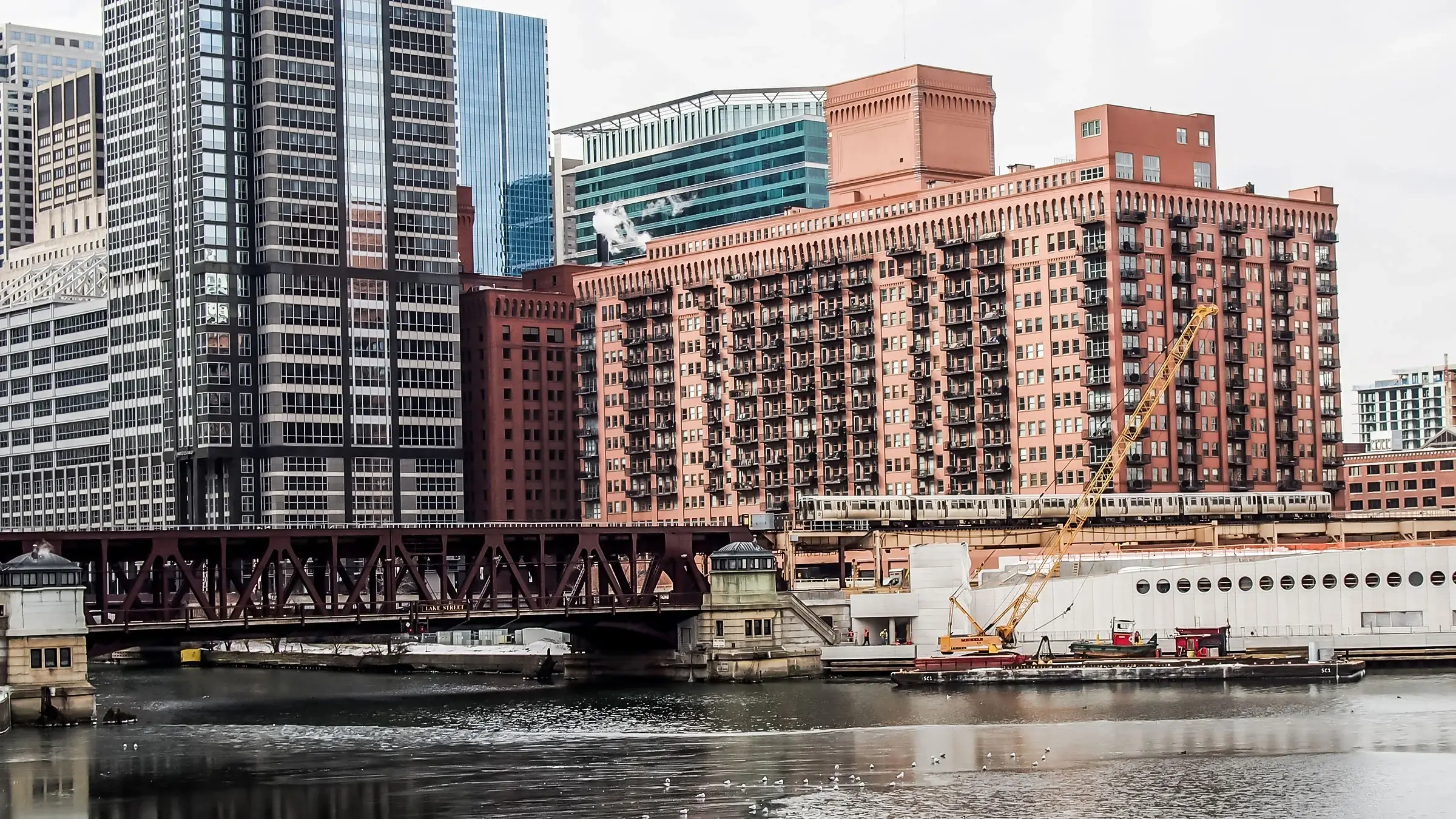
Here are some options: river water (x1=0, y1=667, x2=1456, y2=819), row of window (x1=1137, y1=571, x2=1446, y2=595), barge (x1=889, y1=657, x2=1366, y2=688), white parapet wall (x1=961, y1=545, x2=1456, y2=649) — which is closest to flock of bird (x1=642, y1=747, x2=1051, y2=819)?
river water (x1=0, y1=667, x2=1456, y2=819)

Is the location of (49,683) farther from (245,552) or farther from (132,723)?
(245,552)

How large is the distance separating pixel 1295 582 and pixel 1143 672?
22.0 meters

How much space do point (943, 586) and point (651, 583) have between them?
25.8 meters

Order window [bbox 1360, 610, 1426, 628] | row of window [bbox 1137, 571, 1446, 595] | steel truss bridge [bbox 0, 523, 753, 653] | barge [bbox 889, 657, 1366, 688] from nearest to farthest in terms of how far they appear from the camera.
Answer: barge [bbox 889, 657, 1366, 688]
steel truss bridge [bbox 0, 523, 753, 653]
window [bbox 1360, 610, 1426, 628]
row of window [bbox 1137, 571, 1446, 595]

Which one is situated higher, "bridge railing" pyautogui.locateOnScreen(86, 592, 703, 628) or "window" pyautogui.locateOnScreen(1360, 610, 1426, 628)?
"bridge railing" pyautogui.locateOnScreen(86, 592, 703, 628)

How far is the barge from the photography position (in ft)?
522

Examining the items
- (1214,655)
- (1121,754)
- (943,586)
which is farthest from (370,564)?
(1121,754)

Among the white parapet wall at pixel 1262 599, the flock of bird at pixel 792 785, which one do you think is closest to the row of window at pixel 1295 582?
the white parapet wall at pixel 1262 599

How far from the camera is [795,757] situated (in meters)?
116

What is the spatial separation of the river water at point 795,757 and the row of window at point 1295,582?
14.2 meters

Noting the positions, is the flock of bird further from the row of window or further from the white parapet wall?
the row of window

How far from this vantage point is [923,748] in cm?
12000

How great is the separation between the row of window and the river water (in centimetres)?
1422

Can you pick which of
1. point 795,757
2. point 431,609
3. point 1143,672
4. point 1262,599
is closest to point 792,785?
point 795,757
